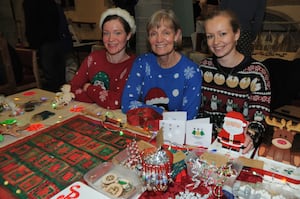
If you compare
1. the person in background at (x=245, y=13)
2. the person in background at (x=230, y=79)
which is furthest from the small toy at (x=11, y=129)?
the person in background at (x=245, y=13)

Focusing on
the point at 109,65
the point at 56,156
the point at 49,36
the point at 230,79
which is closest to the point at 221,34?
the point at 230,79

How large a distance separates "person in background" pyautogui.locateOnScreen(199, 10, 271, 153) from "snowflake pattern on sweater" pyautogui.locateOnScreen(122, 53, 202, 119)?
0.33ft

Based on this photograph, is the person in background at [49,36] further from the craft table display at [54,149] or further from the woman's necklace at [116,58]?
the craft table display at [54,149]

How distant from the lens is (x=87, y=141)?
1218mm

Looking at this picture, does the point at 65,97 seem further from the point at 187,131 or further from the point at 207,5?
the point at 207,5

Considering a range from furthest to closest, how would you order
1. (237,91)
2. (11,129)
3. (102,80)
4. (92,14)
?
(92,14)
(102,80)
(237,91)
(11,129)

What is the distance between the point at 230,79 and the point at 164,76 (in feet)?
1.31

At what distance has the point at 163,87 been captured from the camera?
1604mm

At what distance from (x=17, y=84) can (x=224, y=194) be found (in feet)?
9.40

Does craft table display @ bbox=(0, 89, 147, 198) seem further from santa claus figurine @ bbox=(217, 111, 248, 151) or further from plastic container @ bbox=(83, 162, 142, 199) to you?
santa claus figurine @ bbox=(217, 111, 248, 151)

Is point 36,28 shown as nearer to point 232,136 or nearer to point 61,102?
point 61,102

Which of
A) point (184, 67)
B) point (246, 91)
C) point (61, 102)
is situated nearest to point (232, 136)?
point (246, 91)

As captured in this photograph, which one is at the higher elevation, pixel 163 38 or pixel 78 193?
pixel 163 38

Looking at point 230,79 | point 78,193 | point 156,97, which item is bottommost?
point 78,193
